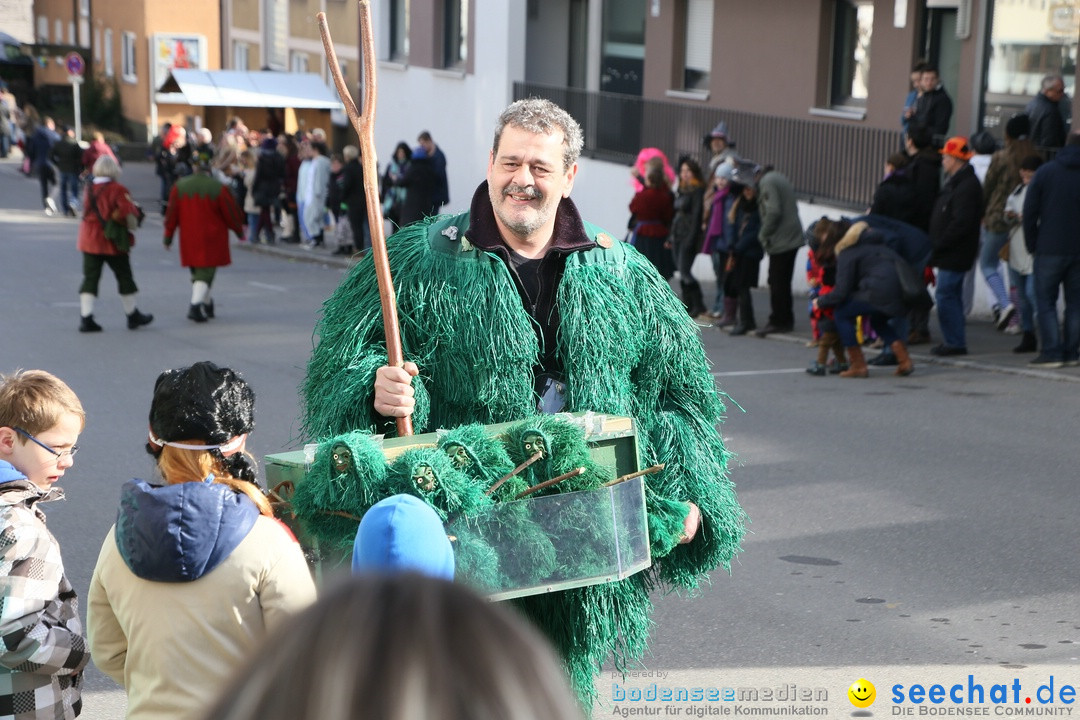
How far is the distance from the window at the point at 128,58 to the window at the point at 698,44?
1163 inches

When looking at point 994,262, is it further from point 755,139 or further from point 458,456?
point 458,456

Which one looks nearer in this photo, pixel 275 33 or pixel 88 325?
pixel 88 325

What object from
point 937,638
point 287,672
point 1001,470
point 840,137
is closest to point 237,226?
point 840,137

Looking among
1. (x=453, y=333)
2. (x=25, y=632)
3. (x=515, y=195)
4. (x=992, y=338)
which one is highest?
(x=515, y=195)

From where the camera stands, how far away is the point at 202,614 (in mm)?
2654

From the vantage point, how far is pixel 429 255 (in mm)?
3275

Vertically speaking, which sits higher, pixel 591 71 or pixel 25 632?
pixel 591 71

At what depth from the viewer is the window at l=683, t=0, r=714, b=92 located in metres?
20.4

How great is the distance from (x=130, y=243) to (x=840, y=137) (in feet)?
27.7

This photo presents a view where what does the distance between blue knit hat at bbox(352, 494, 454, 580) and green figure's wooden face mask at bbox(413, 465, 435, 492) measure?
478 millimetres

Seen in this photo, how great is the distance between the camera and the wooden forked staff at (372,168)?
2.85m

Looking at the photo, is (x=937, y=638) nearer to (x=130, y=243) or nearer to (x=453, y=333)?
(x=453, y=333)

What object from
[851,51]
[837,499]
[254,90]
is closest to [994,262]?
[851,51]

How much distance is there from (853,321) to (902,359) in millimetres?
522
